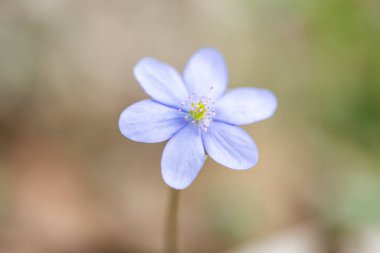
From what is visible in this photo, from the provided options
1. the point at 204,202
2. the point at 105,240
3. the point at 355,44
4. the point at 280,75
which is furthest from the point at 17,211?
the point at 355,44

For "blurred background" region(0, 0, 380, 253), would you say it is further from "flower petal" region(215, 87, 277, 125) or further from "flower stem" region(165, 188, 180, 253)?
"flower petal" region(215, 87, 277, 125)

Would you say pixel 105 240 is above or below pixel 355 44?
below

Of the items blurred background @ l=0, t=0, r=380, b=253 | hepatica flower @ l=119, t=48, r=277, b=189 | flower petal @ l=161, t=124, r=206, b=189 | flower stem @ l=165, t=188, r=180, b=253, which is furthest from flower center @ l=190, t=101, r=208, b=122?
blurred background @ l=0, t=0, r=380, b=253

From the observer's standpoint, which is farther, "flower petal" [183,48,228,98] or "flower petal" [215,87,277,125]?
"flower petal" [183,48,228,98]

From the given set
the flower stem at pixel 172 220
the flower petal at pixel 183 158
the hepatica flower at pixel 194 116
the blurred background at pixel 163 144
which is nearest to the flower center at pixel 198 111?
the hepatica flower at pixel 194 116

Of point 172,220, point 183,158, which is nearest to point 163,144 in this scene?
point 172,220

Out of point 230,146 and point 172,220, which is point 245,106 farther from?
point 172,220

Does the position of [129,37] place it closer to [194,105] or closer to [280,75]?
[280,75]
